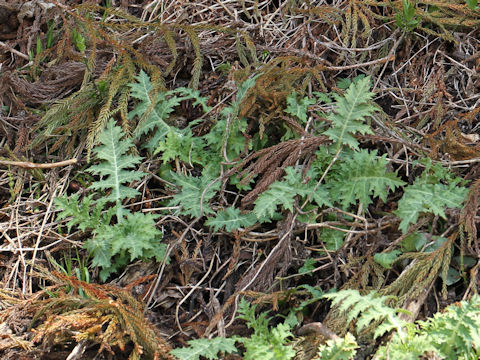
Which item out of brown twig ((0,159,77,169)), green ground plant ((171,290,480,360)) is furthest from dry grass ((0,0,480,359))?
green ground plant ((171,290,480,360))

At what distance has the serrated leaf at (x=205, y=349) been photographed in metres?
2.15

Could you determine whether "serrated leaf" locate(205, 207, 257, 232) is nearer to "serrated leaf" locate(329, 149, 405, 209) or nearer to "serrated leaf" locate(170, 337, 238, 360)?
"serrated leaf" locate(329, 149, 405, 209)

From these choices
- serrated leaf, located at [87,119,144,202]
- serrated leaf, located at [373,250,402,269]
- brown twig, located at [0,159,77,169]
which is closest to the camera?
serrated leaf, located at [373,250,402,269]

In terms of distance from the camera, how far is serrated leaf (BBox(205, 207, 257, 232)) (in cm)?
264

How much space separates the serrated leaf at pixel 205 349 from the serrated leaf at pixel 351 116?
44.5 inches

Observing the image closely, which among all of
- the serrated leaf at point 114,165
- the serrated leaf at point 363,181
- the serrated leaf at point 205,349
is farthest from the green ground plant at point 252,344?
the serrated leaf at point 114,165

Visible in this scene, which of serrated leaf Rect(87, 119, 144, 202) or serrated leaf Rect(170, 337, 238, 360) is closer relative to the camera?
serrated leaf Rect(170, 337, 238, 360)

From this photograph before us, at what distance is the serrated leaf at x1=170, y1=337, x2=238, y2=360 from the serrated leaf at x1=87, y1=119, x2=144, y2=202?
940 millimetres

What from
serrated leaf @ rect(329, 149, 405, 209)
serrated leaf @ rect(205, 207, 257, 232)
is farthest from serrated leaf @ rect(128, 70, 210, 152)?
serrated leaf @ rect(329, 149, 405, 209)

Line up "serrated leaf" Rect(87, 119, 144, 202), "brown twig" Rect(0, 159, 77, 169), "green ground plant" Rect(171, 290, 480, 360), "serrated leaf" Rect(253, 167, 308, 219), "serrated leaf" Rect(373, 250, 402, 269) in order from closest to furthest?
"green ground plant" Rect(171, 290, 480, 360)
"serrated leaf" Rect(373, 250, 402, 269)
"serrated leaf" Rect(253, 167, 308, 219)
"serrated leaf" Rect(87, 119, 144, 202)
"brown twig" Rect(0, 159, 77, 169)

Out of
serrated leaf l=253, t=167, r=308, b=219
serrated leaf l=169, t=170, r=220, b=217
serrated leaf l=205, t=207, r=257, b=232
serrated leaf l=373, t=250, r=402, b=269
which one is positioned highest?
serrated leaf l=253, t=167, r=308, b=219

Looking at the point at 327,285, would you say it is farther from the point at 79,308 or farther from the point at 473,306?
the point at 79,308

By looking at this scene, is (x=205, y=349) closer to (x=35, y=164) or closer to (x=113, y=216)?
(x=113, y=216)

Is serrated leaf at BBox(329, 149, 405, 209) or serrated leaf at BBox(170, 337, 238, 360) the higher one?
serrated leaf at BBox(329, 149, 405, 209)
